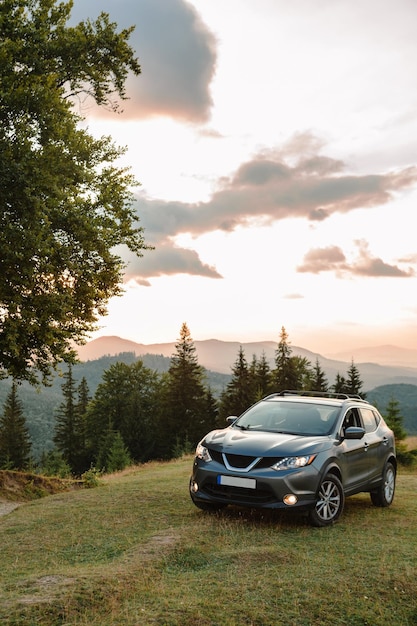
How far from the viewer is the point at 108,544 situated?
820cm

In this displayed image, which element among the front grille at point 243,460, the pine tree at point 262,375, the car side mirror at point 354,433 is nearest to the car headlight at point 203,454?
the front grille at point 243,460

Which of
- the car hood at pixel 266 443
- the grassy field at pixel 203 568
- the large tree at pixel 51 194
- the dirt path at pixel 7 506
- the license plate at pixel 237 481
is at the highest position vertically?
the large tree at pixel 51 194

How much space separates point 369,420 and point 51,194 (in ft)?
33.4

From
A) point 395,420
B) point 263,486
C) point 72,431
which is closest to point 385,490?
point 263,486

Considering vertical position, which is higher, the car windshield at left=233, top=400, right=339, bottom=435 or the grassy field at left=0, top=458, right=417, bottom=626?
the car windshield at left=233, top=400, right=339, bottom=435

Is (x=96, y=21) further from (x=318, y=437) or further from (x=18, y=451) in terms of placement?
(x=18, y=451)

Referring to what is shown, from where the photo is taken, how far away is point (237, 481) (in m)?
8.98

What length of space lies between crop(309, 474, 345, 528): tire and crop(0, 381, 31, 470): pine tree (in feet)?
226

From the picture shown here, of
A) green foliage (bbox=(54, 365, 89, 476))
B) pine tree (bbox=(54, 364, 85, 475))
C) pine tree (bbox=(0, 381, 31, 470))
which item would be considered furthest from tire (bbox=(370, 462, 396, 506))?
pine tree (bbox=(0, 381, 31, 470))

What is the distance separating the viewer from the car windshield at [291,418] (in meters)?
10.1

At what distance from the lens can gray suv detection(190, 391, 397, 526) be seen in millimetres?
8891

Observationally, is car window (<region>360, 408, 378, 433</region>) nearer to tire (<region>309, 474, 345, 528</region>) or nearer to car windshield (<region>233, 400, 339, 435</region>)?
car windshield (<region>233, 400, 339, 435</region>)

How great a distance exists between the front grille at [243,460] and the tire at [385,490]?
11.4 ft

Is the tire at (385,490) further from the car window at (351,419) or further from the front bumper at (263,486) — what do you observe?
the front bumper at (263,486)
